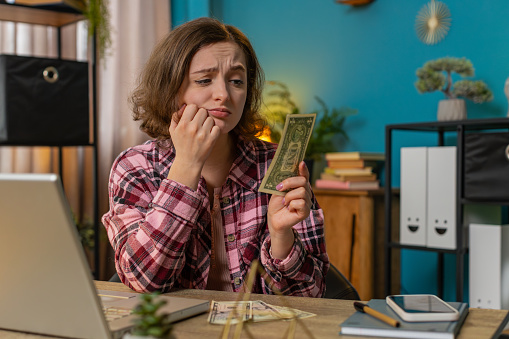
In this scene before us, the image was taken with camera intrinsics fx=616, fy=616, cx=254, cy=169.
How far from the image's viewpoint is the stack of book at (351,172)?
289cm

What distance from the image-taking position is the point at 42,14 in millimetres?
2908

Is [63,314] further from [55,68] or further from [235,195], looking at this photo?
[55,68]

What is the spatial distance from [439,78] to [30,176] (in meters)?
2.27

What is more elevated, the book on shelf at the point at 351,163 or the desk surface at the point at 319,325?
the book on shelf at the point at 351,163

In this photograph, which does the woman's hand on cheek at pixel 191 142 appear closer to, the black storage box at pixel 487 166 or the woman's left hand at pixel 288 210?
the woman's left hand at pixel 288 210

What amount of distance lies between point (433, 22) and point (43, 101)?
179cm

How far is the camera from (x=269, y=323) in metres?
0.90

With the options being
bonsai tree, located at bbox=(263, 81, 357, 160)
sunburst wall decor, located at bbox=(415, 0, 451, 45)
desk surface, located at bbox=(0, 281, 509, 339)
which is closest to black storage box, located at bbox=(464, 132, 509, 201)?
sunburst wall decor, located at bbox=(415, 0, 451, 45)

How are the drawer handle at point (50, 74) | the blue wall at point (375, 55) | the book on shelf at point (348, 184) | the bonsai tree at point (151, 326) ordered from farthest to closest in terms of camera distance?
the book on shelf at point (348, 184) → the blue wall at point (375, 55) → the drawer handle at point (50, 74) → the bonsai tree at point (151, 326)

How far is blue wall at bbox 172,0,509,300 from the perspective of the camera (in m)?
2.76

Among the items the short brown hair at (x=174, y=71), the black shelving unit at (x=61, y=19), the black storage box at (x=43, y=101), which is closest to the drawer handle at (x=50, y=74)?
the black storage box at (x=43, y=101)

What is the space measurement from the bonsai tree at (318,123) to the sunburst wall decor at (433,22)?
1.67 feet

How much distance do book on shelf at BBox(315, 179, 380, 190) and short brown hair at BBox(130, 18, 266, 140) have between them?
126 cm

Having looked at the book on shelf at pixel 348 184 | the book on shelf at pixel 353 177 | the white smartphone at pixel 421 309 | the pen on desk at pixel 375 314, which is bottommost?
the pen on desk at pixel 375 314
